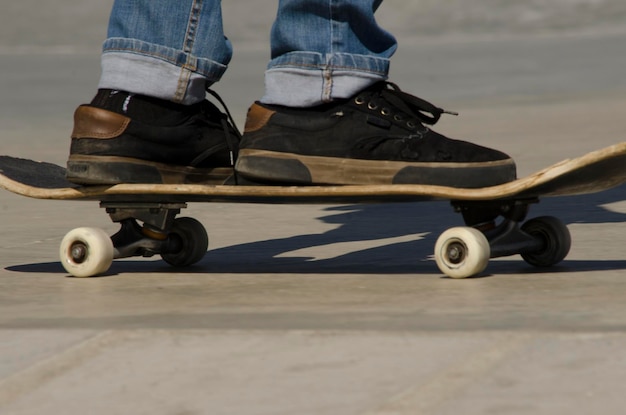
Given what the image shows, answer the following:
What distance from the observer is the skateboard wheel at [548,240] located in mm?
2783

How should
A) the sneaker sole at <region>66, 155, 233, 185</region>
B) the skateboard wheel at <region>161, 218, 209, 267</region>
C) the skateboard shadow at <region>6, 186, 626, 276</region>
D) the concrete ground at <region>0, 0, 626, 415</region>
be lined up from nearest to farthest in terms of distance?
the concrete ground at <region>0, 0, 626, 415</region>, the sneaker sole at <region>66, 155, 233, 185</region>, the skateboard shadow at <region>6, 186, 626, 276</region>, the skateboard wheel at <region>161, 218, 209, 267</region>

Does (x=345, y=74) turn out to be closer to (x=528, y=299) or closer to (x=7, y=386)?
(x=528, y=299)

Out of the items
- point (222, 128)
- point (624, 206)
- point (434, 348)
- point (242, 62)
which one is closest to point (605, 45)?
point (242, 62)

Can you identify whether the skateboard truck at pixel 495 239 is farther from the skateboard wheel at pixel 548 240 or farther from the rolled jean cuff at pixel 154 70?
the rolled jean cuff at pixel 154 70

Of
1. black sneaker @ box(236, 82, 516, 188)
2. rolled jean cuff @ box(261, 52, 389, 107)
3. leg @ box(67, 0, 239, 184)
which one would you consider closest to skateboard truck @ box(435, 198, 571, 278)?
black sneaker @ box(236, 82, 516, 188)

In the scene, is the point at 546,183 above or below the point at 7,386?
above

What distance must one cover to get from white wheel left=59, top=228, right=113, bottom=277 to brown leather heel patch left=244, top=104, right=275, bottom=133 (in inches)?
16.7

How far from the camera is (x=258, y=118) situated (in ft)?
9.04

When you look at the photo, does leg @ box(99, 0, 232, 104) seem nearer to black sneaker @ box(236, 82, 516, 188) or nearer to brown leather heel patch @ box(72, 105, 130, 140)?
brown leather heel patch @ box(72, 105, 130, 140)

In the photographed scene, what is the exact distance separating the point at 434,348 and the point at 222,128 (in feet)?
3.99

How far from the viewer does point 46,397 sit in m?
1.67

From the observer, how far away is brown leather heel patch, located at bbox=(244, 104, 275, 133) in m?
2.74

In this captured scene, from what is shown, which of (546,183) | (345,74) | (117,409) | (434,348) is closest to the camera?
(117,409)

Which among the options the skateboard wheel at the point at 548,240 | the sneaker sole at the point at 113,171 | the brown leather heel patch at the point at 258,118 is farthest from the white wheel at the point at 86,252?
the skateboard wheel at the point at 548,240
